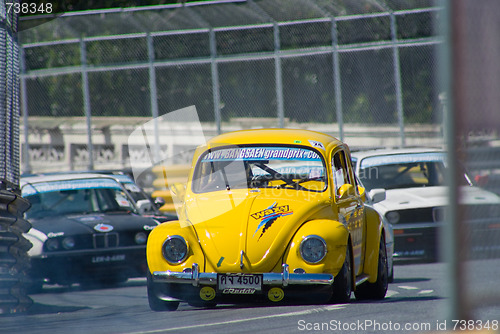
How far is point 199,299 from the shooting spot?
7.02m

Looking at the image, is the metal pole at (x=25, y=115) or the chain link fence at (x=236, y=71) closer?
the chain link fence at (x=236, y=71)

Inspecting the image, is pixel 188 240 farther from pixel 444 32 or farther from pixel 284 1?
pixel 284 1

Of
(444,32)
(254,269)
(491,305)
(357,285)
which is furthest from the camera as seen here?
(357,285)

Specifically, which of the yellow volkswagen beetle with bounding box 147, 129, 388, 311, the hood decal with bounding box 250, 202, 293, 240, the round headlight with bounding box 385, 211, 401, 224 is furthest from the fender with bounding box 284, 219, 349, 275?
the round headlight with bounding box 385, 211, 401, 224

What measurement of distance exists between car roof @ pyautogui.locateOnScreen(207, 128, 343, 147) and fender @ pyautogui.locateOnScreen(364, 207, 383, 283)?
2.89 feet

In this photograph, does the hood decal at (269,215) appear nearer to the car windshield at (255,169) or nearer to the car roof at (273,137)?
the car windshield at (255,169)

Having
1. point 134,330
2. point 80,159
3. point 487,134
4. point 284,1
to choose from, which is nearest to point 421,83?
point 284,1

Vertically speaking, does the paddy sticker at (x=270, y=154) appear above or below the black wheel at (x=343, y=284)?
above

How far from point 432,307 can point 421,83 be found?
12.3m

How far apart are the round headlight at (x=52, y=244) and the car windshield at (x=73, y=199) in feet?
2.63

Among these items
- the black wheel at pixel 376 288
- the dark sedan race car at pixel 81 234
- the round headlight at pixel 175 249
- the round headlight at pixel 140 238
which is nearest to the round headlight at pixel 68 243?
the dark sedan race car at pixel 81 234

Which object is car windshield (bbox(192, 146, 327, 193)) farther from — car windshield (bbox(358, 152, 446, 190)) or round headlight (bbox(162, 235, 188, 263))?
car windshield (bbox(358, 152, 446, 190))

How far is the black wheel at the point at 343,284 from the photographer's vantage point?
6.92 metres

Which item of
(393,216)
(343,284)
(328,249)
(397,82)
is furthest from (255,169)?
(397,82)
